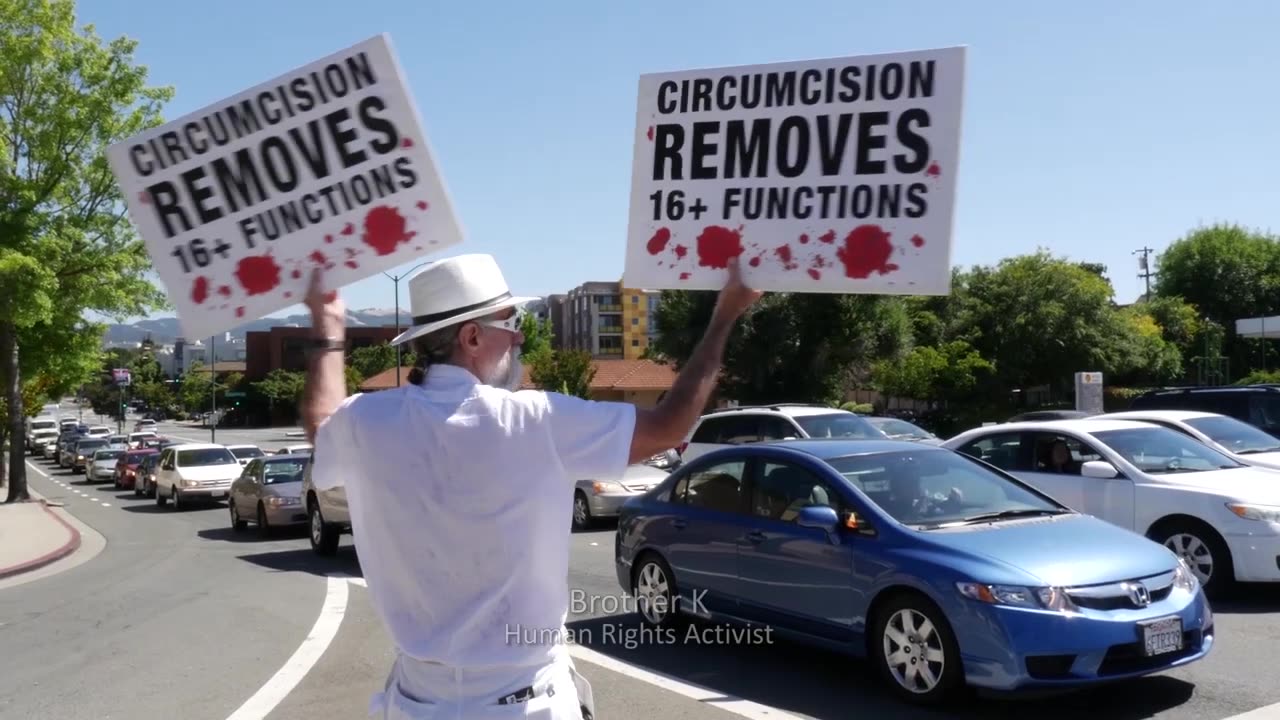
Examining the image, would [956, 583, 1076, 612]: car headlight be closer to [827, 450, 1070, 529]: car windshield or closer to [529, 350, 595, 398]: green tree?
[827, 450, 1070, 529]: car windshield

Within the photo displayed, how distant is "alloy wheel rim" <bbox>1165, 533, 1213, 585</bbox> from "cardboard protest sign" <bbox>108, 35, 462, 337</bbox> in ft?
29.0

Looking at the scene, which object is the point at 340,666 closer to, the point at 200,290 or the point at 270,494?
the point at 200,290

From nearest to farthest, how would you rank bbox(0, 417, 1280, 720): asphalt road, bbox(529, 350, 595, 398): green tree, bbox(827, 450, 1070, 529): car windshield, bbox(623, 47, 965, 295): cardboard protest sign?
bbox(623, 47, 965, 295): cardboard protest sign
bbox(0, 417, 1280, 720): asphalt road
bbox(827, 450, 1070, 529): car windshield
bbox(529, 350, 595, 398): green tree

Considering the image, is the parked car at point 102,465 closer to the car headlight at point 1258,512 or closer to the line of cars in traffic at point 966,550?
the line of cars in traffic at point 966,550

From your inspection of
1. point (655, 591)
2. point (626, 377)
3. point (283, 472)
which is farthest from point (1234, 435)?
point (626, 377)

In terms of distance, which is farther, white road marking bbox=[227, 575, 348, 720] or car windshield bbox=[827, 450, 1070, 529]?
car windshield bbox=[827, 450, 1070, 529]

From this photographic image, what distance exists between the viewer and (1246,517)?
9766 mm

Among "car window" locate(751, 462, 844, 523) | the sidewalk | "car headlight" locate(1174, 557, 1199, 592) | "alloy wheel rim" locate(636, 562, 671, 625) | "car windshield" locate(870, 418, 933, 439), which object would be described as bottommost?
the sidewalk

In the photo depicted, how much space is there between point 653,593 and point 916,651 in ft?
9.66

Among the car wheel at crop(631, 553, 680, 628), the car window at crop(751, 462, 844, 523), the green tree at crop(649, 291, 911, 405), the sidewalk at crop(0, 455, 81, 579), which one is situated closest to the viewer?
the car window at crop(751, 462, 844, 523)

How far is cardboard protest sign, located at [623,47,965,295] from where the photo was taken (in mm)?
2973

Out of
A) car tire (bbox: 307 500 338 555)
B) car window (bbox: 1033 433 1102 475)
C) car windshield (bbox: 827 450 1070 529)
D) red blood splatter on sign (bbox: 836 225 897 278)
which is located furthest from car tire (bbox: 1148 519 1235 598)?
car tire (bbox: 307 500 338 555)

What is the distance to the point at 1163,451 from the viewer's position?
439 inches

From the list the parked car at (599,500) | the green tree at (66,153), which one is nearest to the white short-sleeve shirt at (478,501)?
the parked car at (599,500)
